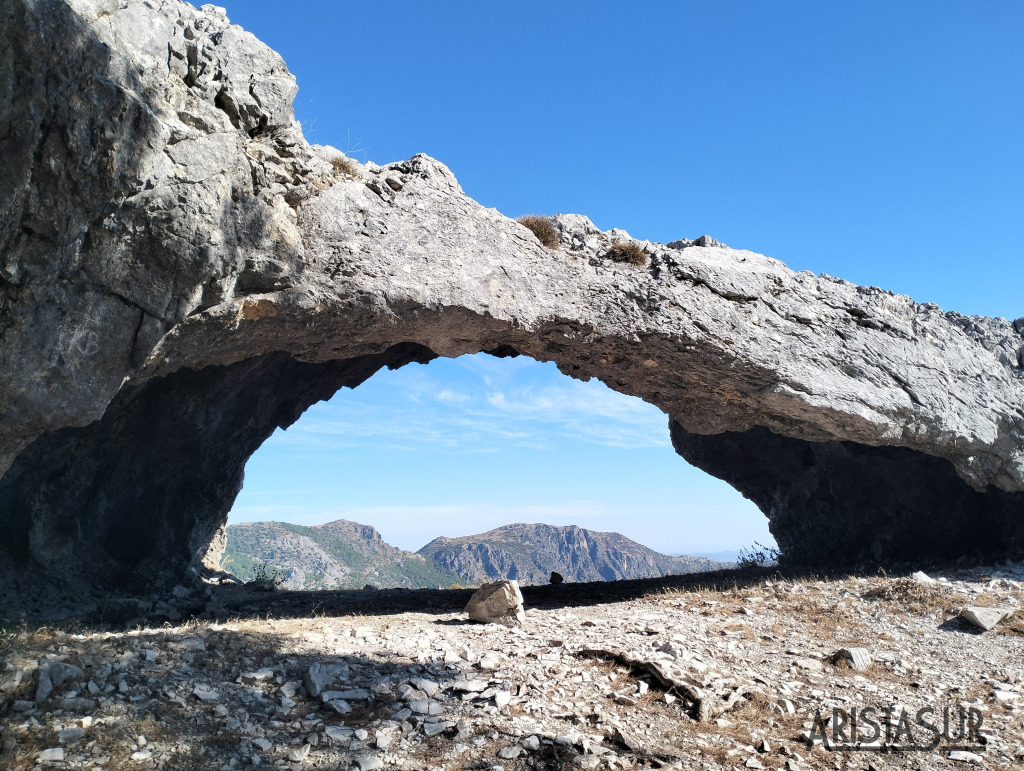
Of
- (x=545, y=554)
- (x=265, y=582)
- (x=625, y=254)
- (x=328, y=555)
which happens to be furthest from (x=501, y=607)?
(x=545, y=554)

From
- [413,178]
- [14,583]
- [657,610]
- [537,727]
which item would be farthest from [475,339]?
[14,583]

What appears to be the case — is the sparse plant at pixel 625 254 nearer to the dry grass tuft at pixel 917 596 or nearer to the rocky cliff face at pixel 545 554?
the dry grass tuft at pixel 917 596

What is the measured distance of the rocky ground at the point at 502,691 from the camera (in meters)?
5.02

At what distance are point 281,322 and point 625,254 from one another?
5239mm

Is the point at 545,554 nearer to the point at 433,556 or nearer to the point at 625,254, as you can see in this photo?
the point at 433,556

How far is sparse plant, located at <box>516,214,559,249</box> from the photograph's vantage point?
10.1m

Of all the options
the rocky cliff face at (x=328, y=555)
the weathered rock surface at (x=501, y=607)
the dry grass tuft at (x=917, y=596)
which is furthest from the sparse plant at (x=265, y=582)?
the rocky cliff face at (x=328, y=555)

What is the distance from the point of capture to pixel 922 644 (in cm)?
818

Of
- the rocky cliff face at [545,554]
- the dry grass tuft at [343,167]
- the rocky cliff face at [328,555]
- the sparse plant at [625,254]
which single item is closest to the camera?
the dry grass tuft at [343,167]

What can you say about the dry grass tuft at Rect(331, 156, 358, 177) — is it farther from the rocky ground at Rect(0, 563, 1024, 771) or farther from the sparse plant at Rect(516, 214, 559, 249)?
the rocky ground at Rect(0, 563, 1024, 771)

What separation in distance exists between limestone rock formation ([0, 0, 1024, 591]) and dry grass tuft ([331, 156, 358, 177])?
14 centimetres

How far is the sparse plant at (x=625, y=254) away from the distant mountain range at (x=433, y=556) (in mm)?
22906

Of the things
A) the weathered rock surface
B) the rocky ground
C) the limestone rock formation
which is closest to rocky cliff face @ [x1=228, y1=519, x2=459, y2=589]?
the limestone rock formation

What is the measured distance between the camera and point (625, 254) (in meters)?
10.4
